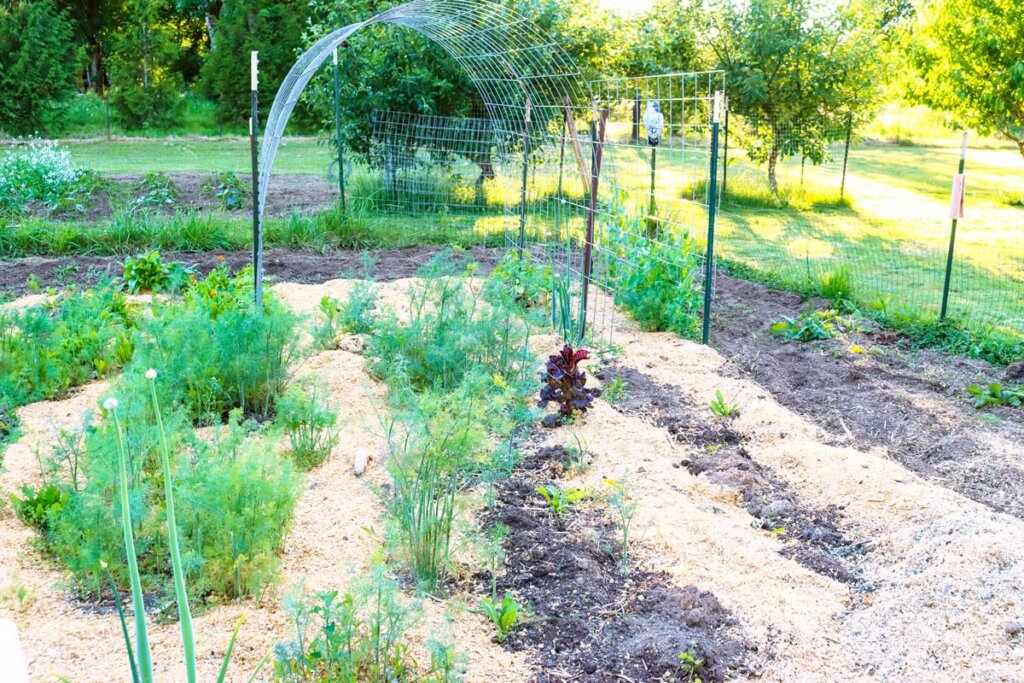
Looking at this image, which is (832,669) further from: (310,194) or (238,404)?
(310,194)

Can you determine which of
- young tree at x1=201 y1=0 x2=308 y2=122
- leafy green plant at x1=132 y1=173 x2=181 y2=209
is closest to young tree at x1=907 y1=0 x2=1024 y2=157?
leafy green plant at x1=132 y1=173 x2=181 y2=209

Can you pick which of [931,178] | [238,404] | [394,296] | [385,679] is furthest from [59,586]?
[931,178]

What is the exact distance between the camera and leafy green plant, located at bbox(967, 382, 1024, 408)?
522cm

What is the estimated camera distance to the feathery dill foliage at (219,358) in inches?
162

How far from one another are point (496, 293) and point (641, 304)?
134 centimetres


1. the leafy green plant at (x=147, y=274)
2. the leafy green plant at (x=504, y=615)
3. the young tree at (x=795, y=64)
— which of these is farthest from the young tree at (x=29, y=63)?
the leafy green plant at (x=504, y=615)

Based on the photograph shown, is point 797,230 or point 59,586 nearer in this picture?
point 59,586

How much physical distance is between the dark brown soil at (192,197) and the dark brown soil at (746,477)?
20.5 feet

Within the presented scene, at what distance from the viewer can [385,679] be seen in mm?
2508

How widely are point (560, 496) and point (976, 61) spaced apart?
10.5 meters

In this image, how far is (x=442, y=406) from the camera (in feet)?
12.0

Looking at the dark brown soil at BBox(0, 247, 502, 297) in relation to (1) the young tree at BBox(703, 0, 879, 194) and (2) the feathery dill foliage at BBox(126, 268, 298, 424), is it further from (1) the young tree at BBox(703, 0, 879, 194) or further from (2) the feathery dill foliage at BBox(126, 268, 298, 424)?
(1) the young tree at BBox(703, 0, 879, 194)

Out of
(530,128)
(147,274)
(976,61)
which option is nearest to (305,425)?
(147,274)

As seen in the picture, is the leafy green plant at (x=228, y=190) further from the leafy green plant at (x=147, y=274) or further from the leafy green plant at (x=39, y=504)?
the leafy green plant at (x=39, y=504)
